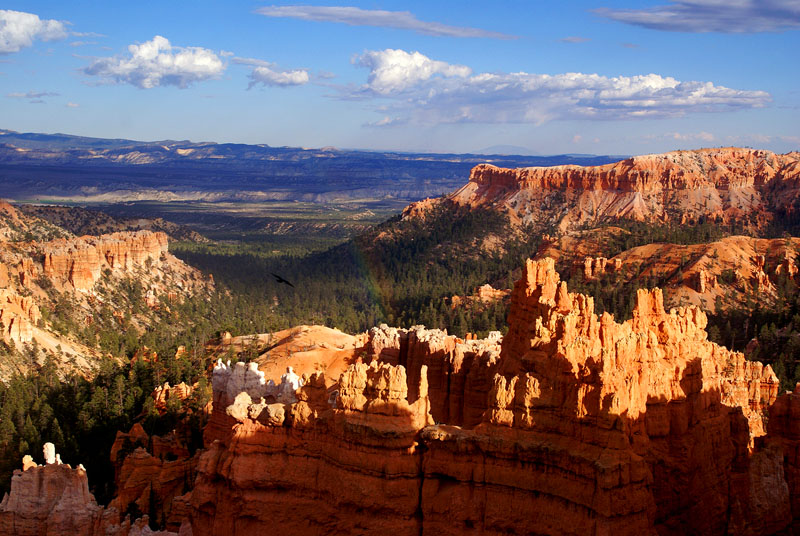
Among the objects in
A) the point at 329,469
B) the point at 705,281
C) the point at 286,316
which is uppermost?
the point at 329,469

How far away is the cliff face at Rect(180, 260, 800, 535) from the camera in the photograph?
88.6ft

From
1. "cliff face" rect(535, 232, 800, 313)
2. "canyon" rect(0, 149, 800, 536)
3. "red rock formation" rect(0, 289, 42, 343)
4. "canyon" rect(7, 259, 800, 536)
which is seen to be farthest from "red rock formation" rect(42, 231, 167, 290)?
"canyon" rect(7, 259, 800, 536)

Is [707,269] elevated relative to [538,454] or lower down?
lower down

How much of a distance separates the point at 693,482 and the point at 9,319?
78.6 metres

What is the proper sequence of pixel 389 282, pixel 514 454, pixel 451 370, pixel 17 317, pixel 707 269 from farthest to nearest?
pixel 389 282 < pixel 707 269 < pixel 17 317 < pixel 451 370 < pixel 514 454

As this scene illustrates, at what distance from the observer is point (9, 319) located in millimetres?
91562

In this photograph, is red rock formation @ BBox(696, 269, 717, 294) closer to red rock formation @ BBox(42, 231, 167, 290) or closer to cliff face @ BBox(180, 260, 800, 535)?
cliff face @ BBox(180, 260, 800, 535)

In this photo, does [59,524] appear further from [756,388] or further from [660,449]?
[756,388]

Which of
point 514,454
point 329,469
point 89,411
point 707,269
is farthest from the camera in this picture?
point 707,269

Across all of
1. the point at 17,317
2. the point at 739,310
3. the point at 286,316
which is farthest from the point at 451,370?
the point at 286,316

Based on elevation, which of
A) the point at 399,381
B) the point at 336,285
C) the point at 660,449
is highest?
the point at 399,381

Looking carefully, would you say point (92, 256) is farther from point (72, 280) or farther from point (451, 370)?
point (451, 370)

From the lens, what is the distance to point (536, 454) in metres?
27.3

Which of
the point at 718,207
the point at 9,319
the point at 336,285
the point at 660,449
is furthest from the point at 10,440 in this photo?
the point at 718,207
